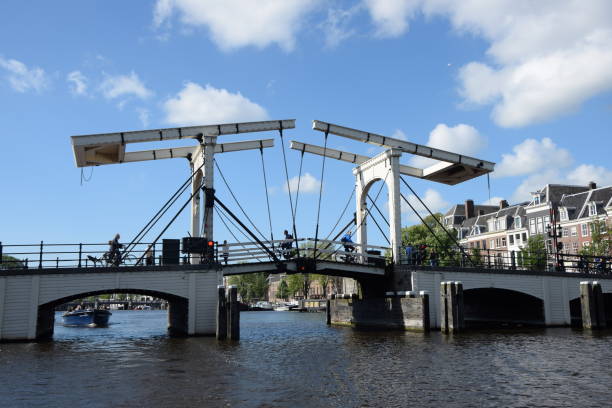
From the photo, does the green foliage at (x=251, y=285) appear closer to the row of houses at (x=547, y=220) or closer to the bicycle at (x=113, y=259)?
the row of houses at (x=547, y=220)

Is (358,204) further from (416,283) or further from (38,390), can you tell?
(38,390)

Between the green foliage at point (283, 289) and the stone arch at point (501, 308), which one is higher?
the green foliage at point (283, 289)

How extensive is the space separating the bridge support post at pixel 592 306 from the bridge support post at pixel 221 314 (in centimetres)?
1663

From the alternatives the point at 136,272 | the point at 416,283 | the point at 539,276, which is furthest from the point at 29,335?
the point at 539,276

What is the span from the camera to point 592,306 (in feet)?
82.7

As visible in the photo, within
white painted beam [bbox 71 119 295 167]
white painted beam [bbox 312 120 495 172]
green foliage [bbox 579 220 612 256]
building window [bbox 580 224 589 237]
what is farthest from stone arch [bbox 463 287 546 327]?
building window [bbox 580 224 589 237]

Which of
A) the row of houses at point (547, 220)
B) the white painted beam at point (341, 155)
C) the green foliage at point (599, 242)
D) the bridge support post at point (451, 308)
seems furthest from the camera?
the row of houses at point (547, 220)

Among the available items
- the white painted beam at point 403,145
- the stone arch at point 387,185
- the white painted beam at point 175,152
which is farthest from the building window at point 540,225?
the white painted beam at point 175,152

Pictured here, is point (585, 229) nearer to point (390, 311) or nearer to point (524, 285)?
point (524, 285)

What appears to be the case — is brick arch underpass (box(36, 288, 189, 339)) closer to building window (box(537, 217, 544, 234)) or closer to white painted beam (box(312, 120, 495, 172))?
white painted beam (box(312, 120, 495, 172))

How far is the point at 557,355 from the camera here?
15383mm

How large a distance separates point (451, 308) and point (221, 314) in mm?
9359

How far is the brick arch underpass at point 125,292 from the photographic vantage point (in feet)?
65.0

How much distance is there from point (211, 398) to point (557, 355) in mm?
10362
